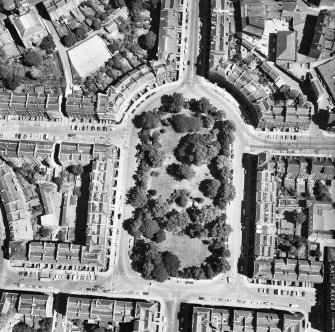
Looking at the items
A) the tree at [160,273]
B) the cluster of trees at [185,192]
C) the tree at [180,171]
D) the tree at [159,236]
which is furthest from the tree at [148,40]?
the tree at [160,273]

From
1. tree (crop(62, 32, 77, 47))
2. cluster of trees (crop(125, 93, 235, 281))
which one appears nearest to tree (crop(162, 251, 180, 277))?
cluster of trees (crop(125, 93, 235, 281))

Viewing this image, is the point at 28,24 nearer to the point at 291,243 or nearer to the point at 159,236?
the point at 159,236

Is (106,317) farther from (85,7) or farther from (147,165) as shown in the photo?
(85,7)

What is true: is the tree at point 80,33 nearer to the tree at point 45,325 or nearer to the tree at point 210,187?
the tree at point 210,187

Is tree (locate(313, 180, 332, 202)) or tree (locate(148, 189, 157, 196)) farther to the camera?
tree (locate(148, 189, 157, 196))

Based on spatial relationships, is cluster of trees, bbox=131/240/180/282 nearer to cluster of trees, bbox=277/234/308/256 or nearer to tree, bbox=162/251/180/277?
tree, bbox=162/251/180/277

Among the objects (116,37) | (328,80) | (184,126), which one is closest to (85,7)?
(116,37)
